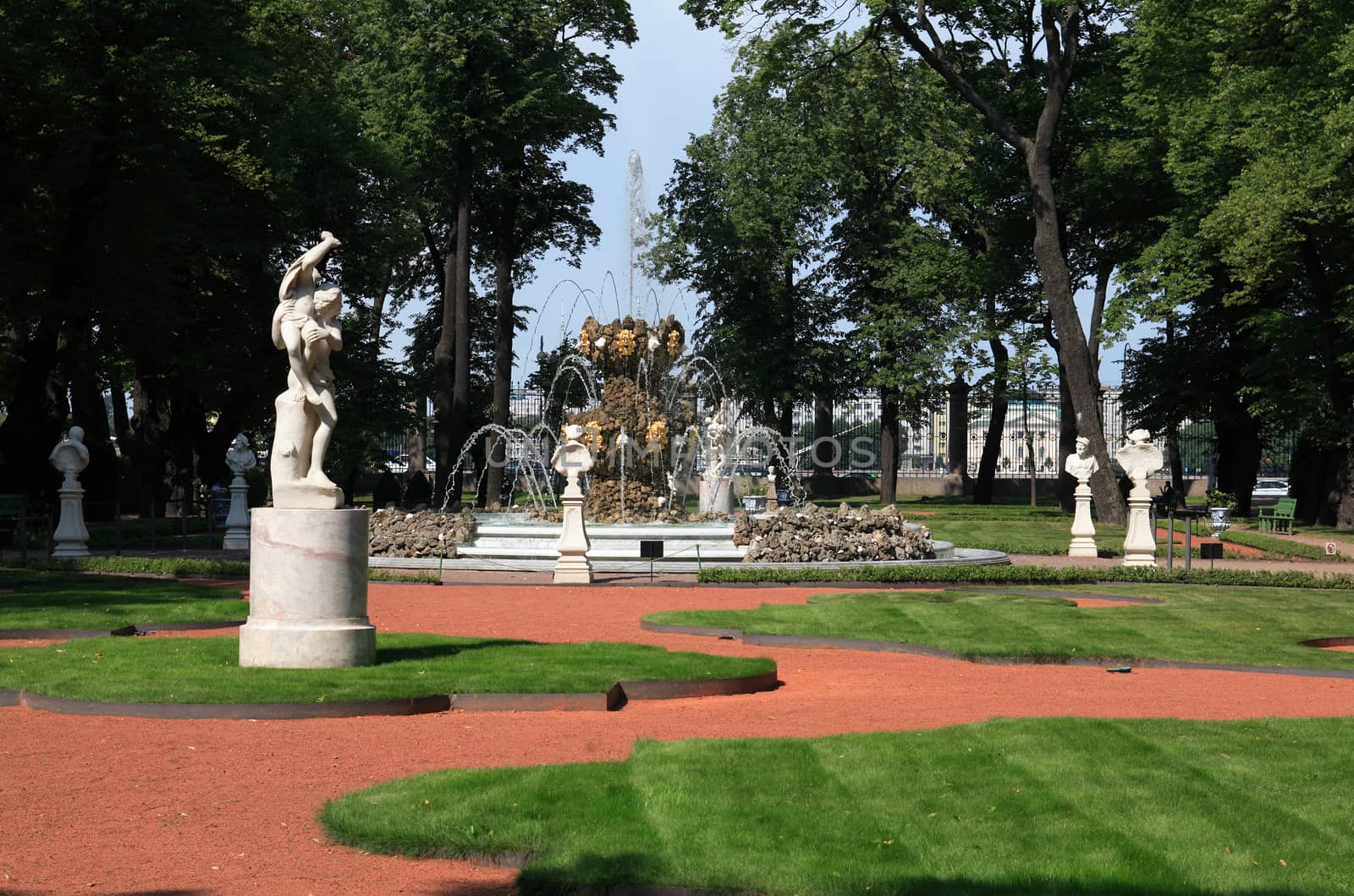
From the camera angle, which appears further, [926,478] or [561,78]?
[926,478]

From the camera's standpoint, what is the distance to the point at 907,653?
15867mm

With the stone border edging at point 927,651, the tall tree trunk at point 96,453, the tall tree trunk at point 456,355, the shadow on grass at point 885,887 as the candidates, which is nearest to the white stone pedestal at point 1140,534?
the stone border edging at point 927,651

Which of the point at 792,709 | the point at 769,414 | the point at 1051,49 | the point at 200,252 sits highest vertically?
the point at 1051,49

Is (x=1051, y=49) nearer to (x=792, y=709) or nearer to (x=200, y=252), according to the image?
(x=200, y=252)

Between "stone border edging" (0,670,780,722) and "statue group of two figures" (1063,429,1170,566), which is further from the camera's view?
"statue group of two figures" (1063,429,1170,566)

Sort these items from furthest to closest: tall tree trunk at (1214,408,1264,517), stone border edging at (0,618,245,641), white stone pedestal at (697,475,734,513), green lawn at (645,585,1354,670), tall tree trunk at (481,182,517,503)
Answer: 1. tall tree trunk at (481,182,517,503)
2. tall tree trunk at (1214,408,1264,517)
3. white stone pedestal at (697,475,734,513)
4. stone border edging at (0,618,245,641)
5. green lawn at (645,585,1354,670)

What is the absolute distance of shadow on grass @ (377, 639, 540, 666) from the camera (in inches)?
535

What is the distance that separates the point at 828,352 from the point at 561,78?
13328 millimetres

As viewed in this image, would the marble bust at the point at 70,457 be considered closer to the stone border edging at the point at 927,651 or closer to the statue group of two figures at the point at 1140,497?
the stone border edging at the point at 927,651

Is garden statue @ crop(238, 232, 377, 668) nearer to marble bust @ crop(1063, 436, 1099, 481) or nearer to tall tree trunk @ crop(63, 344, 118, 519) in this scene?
marble bust @ crop(1063, 436, 1099, 481)

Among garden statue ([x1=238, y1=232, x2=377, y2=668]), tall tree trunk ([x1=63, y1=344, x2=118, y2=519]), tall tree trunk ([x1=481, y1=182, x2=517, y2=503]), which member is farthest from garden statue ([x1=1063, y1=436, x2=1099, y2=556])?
tall tree trunk ([x1=63, y1=344, x2=118, y2=519])

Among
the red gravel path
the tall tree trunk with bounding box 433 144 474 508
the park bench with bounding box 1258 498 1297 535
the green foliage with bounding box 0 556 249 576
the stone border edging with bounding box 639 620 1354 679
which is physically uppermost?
the tall tree trunk with bounding box 433 144 474 508

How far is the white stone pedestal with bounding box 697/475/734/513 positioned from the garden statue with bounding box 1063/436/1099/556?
1122cm

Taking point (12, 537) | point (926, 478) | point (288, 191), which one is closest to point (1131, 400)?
point (926, 478)
